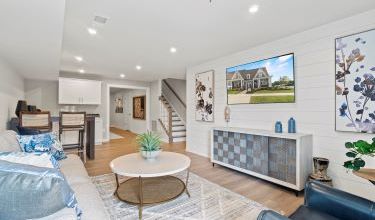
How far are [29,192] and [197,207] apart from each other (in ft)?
5.85

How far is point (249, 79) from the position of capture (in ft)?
11.8

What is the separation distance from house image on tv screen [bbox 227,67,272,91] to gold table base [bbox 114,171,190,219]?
2.09 meters

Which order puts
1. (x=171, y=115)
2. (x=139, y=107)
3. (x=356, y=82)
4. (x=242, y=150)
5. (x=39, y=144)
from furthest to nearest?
(x=139, y=107), (x=171, y=115), (x=242, y=150), (x=356, y=82), (x=39, y=144)

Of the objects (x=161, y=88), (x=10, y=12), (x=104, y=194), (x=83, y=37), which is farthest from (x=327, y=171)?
(x=161, y=88)

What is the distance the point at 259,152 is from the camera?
305 cm

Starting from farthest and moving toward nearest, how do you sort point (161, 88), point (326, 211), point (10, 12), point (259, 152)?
point (161, 88) → point (259, 152) → point (10, 12) → point (326, 211)

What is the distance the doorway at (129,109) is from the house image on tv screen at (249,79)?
449 cm

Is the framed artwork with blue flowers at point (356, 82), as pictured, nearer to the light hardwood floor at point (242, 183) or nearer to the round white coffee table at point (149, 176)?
the light hardwood floor at point (242, 183)

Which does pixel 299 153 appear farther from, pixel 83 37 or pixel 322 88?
pixel 83 37

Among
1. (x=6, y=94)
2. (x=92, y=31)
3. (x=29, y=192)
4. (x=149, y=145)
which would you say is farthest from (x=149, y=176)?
(x=6, y=94)

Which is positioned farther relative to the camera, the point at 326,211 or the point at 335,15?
the point at 335,15

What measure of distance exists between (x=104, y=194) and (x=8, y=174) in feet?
6.21

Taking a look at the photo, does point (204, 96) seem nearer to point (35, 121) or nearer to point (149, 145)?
point (149, 145)

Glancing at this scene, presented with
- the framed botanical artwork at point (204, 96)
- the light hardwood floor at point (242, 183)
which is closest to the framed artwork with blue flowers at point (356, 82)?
the light hardwood floor at point (242, 183)
